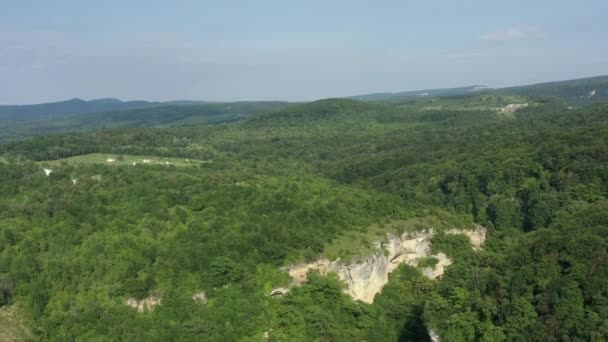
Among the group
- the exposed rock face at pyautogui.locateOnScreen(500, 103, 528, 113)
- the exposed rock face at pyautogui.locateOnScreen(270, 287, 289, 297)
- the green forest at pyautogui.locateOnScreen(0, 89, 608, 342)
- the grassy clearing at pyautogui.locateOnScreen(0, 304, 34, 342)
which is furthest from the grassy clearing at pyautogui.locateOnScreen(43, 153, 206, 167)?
the exposed rock face at pyautogui.locateOnScreen(500, 103, 528, 113)

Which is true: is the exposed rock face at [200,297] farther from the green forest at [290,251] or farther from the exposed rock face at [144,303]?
the exposed rock face at [144,303]

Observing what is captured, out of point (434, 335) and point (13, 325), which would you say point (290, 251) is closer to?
point (434, 335)

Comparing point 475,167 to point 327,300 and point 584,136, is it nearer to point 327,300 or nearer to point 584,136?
point 584,136

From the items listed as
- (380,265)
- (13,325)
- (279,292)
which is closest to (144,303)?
(13,325)

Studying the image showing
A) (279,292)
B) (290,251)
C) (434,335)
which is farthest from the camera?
(290,251)

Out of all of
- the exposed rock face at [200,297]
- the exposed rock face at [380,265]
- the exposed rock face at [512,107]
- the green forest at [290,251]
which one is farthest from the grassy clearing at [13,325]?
the exposed rock face at [512,107]

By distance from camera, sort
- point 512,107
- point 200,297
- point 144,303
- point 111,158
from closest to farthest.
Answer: point 144,303
point 200,297
point 111,158
point 512,107
